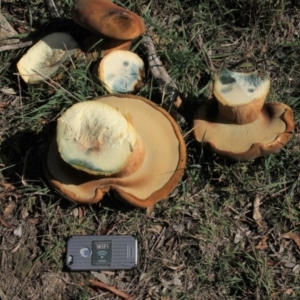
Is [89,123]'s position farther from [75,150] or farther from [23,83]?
[23,83]

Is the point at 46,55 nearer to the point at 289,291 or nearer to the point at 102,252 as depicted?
the point at 102,252

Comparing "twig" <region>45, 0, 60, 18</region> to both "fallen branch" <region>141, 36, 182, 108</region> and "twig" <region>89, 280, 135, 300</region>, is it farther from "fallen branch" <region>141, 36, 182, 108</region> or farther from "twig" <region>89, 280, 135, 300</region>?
"twig" <region>89, 280, 135, 300</region>

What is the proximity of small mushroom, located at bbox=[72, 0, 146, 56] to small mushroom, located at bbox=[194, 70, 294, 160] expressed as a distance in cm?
57

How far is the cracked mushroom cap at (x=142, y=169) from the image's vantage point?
2811mm

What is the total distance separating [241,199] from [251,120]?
0.50 metres

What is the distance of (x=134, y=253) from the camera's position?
3002 mm

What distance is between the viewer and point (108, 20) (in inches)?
119

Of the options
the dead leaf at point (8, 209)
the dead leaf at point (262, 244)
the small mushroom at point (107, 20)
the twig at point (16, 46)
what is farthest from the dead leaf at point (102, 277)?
the twig at point (16, 46)

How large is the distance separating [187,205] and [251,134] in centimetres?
55

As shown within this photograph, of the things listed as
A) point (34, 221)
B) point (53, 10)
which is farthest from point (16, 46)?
point (34, 221)

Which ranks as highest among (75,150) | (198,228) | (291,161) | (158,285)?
(75,150)

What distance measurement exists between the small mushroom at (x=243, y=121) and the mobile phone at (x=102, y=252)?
0.69 meters

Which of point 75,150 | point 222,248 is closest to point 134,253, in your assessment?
point 222,248

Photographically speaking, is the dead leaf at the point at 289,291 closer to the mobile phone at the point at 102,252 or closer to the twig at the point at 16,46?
the mobile phone at the point at 102,252
